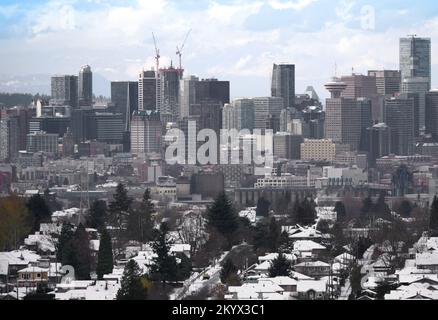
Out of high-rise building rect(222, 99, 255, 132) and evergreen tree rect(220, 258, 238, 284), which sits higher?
high-rise building rect(222, 99, 255, 132)

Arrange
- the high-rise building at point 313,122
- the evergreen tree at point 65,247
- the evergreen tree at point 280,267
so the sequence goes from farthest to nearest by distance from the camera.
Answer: the high-rise building at point 313,122
the evergreen tree at point 65,247
the evergreen tree at point 280,267

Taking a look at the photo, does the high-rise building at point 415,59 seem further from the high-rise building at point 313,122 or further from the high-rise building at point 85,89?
the high-rise building at point 85,89

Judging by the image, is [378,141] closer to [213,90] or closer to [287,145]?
[287,145]

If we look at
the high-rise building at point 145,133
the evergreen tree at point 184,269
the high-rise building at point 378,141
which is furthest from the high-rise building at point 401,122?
the evergreen tree at point 184,269

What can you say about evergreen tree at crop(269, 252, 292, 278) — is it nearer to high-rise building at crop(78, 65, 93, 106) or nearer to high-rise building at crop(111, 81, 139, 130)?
high-rise building at crop(78, 65, 93, 106)

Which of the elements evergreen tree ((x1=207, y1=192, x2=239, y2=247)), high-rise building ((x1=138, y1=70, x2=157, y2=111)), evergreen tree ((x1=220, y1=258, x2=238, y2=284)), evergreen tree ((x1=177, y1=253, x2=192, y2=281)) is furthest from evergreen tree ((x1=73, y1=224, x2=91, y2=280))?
high-rise building ((x1=138, y1=70, x2=157, y2=111))
